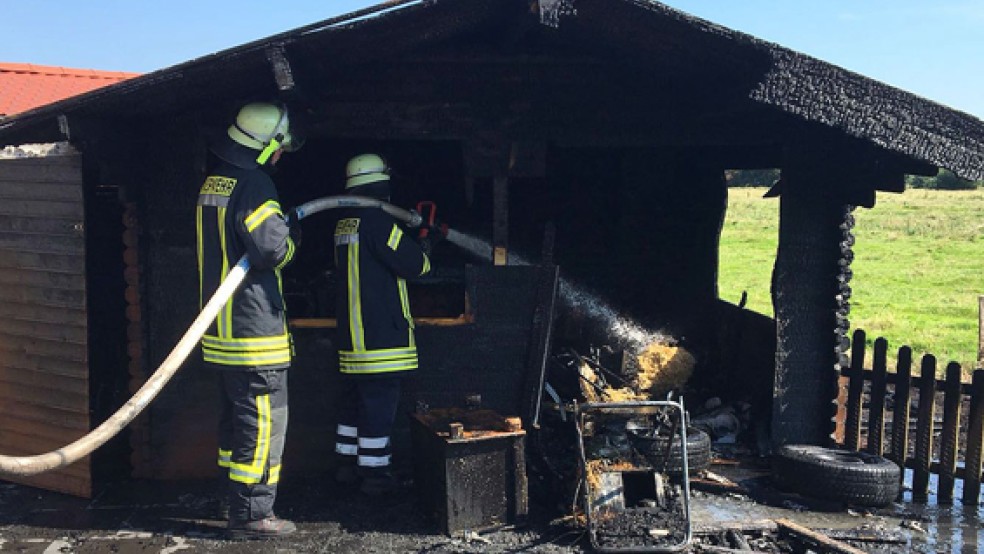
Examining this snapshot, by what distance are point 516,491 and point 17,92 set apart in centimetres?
923

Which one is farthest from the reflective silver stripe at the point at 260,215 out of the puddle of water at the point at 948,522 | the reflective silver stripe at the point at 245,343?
the puddle of water at the point at 948,522

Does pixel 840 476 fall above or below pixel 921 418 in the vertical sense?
below

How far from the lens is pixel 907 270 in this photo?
26.0m

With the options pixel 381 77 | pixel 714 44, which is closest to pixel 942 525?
pixel 714 44

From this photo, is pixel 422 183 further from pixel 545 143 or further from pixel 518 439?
pixel 518 439

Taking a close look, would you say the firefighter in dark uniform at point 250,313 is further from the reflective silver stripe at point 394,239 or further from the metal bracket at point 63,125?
the metal bracket at point 63,125

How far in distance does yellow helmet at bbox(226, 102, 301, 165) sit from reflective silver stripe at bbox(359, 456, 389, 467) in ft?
7.48

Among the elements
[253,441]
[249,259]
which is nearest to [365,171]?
[249,259]

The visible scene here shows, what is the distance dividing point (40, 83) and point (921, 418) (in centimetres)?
1139

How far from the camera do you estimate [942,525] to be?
6.06 m

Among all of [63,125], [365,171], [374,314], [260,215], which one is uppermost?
[63,125]

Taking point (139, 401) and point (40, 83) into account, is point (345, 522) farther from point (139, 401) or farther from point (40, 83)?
point (40, 83)

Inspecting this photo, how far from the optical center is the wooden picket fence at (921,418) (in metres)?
6.55

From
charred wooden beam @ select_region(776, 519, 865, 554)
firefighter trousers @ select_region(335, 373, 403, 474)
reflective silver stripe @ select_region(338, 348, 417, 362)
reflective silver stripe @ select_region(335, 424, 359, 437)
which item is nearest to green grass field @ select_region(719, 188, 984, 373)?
charred wooden beam @ select_region(776, 519, 865, 554)
